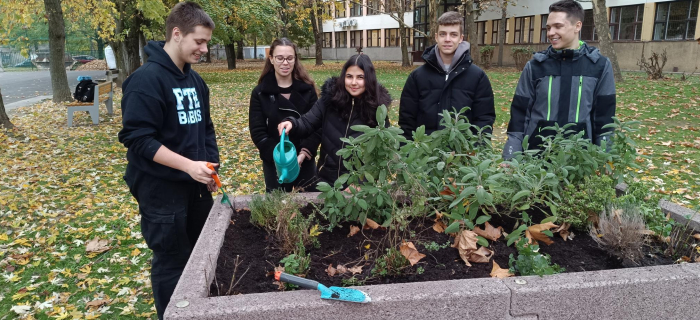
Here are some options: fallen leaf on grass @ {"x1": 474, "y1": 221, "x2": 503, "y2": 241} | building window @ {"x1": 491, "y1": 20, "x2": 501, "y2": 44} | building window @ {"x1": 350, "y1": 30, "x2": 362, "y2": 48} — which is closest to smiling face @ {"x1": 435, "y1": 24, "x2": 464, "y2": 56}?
fallen leaf on grass @ {"x1": 474, "y1": 221, "x2": 503, "y2": 241}

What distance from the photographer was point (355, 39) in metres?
49.2

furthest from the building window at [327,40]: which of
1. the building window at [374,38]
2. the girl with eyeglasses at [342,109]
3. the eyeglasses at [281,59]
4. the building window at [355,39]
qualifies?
the girl with eyeglasses at [342,109]

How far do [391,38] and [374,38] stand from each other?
2.92 meters

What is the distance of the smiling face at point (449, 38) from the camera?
133 inches

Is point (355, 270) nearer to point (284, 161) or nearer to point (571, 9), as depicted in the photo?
point (284, 161)

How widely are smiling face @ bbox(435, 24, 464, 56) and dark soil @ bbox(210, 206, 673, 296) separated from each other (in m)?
1.33

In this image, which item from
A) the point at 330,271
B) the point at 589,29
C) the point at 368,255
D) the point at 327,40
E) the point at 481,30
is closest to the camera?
the point at 330,271

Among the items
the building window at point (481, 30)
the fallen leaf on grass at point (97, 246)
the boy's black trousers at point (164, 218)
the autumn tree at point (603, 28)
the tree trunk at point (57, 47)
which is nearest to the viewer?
the boy's black trousers at point (164, 218)

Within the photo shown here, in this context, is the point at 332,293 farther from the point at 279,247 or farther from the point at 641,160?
the point at 641,160

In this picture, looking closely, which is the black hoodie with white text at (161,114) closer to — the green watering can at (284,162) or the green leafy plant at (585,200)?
the green watering can at (284,162)

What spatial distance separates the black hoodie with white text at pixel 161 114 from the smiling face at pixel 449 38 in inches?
66.5

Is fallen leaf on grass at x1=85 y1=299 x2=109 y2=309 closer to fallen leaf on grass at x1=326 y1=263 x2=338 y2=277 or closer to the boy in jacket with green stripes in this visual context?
fallen leaf on grass at x1=326 y1=263 x2=338 y2=277

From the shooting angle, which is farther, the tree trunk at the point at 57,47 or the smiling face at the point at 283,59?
the tree trunk at the point at 57,47

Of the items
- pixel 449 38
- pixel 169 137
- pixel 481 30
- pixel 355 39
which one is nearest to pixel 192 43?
pixel 169 137
